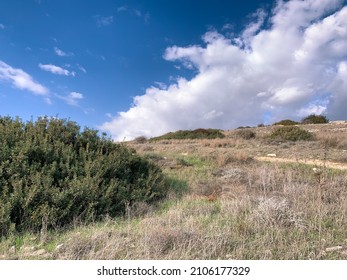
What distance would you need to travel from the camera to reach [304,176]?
30.7ft

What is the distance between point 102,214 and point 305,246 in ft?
12.7

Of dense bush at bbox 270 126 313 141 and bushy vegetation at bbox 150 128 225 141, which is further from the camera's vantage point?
bushy vegetation at bbox 150 128 225 141

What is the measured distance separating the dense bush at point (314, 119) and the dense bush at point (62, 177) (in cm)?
4336

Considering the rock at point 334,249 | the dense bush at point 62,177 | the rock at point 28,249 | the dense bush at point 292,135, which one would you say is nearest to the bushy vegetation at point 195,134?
the dense bush at point 292,135

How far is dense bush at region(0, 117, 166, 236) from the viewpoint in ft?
19.3

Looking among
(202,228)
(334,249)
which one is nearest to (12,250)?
(202,228)

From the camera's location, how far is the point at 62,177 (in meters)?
6.98

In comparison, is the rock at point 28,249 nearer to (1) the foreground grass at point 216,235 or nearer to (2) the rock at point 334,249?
(1) the foreground grass at point 216,235

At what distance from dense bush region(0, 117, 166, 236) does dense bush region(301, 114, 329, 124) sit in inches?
1707

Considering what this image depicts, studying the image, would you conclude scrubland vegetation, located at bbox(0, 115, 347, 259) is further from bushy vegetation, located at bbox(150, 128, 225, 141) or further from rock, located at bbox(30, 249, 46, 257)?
bushy vegetation, located at bbox(150, 128, 225, 141)

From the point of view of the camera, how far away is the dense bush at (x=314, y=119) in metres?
47.0

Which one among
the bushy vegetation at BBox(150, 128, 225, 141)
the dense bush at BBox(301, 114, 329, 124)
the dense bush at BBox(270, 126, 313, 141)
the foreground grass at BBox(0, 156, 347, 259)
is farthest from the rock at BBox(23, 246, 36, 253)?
the dense bush at BBox(301, 114, 329, 124)
